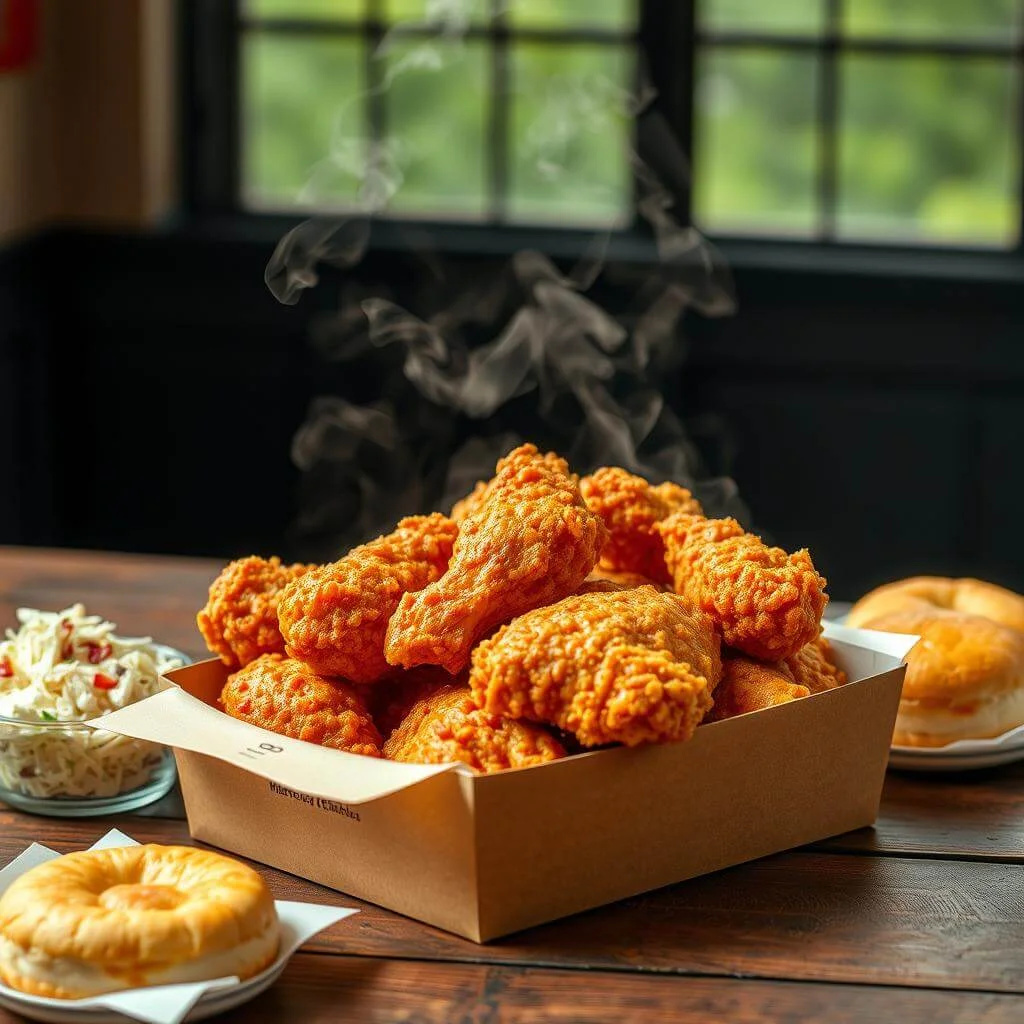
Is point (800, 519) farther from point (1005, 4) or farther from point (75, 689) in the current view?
point (75, 689)

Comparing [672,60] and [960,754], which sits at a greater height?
[672,60]

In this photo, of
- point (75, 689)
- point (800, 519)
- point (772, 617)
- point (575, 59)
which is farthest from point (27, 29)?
point (772, 617)

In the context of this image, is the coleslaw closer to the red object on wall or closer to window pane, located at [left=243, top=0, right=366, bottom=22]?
the red object on wall

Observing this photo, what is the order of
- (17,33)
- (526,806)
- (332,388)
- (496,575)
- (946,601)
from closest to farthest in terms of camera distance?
(526,806) → (496,575) → (946,601) → (17,33) → (332,388)

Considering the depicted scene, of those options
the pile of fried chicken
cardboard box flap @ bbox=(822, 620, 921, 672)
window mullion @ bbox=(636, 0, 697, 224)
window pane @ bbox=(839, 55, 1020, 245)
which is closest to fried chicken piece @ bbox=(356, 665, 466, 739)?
the pile of fried chicken

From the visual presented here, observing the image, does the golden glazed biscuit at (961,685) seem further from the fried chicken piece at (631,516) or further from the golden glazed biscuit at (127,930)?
the golden glazed biscuit at (127,930)

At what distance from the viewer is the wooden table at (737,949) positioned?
95 cm

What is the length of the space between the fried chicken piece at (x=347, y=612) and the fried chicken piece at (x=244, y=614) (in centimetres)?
5

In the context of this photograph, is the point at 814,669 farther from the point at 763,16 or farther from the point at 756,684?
the point at 763,16

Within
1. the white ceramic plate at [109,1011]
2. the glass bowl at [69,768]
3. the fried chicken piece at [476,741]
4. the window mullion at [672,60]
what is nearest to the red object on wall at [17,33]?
the window mullion at [672,60]

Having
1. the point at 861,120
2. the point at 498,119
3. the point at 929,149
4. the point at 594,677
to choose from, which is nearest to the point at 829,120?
the point at 861,120

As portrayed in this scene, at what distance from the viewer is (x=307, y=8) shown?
11.6ft

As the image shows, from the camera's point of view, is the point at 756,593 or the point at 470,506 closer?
the point at 756,593

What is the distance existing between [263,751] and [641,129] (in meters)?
2.61
